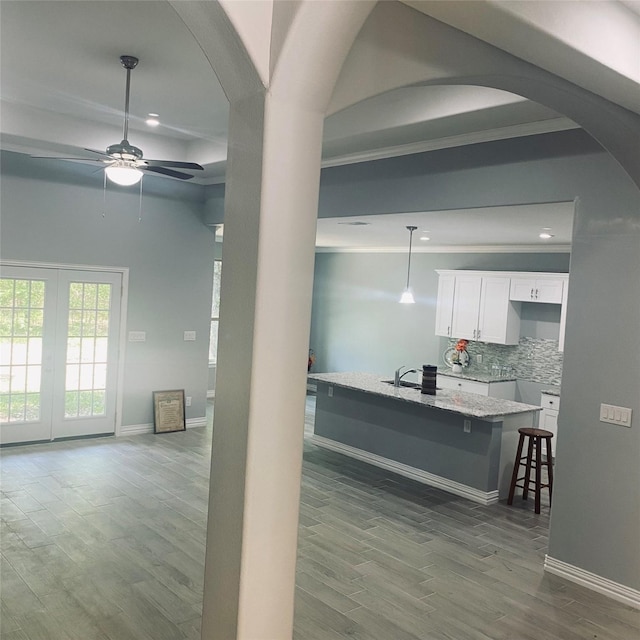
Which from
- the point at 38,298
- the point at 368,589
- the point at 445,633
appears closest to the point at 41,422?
the point at 38,298

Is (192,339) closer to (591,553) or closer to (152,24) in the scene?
(152,24)

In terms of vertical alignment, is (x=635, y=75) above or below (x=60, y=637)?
above

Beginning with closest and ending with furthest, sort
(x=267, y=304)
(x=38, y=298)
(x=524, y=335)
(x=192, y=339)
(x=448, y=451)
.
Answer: (x=267, y=304) < (x=448, y=451) < (x=38, y=298) < (x=192, y=339) < (x=524, y=335)

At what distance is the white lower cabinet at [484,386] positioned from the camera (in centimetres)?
820

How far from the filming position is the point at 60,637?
303 cm

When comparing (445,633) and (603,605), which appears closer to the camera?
(445,633)

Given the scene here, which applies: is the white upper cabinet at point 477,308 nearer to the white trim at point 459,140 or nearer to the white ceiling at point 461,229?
the white ceiling at point 461,229

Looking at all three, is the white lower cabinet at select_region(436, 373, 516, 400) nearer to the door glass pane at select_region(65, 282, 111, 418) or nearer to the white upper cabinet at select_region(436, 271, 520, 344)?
the white upper cabinet at select_region(436, 271, 520, 344)

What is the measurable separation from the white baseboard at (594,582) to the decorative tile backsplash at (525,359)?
13.5 feet

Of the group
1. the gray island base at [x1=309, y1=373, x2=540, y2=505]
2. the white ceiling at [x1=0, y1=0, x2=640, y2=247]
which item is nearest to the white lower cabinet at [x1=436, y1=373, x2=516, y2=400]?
the gray island base at [x1=309, y1=373, x2=540, y2=505]

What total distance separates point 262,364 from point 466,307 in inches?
289

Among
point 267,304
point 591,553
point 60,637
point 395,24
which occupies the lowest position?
point 60,637

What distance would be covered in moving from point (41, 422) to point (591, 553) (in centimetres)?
535

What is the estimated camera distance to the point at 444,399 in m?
6.02
